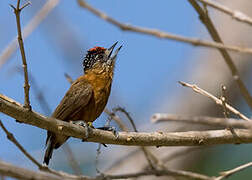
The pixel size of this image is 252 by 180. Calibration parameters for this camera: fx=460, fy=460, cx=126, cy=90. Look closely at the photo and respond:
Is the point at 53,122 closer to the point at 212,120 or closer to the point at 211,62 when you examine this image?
the point at 212,120

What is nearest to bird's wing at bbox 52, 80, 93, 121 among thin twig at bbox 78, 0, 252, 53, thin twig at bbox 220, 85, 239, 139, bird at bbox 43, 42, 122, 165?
bird at bbox 43, 42, 122, 165

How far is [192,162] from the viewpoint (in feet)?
23.6

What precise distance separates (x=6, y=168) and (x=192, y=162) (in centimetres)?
596

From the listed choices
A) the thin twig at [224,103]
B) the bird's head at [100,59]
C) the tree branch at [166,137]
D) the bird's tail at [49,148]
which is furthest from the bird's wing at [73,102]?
the thin twig at [224,103]

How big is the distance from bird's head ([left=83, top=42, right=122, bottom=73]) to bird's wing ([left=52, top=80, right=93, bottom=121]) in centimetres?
70

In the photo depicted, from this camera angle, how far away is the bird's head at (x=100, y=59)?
5.52 meters

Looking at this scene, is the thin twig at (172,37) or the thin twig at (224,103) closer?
the thin twig at (172,37)

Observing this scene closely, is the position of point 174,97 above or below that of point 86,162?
above

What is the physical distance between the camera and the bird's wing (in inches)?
182

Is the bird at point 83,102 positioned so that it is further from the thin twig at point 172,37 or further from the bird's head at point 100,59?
the thin twig at point 172,37

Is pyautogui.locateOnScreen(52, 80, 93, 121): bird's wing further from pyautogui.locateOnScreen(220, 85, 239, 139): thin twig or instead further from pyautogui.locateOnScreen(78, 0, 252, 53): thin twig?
pyautogui.locateOnScreen(78, 0, 252, 53): thin twig

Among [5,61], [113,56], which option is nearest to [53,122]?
[5,61]

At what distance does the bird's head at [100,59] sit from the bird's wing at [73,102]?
0.70 metres

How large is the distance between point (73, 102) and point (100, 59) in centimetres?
115
